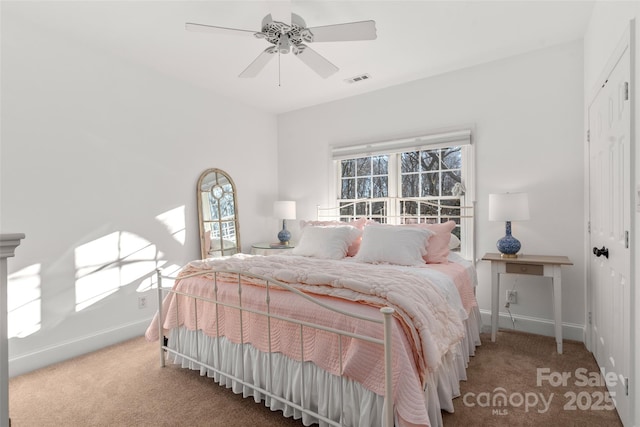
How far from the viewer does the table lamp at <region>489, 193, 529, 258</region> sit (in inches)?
115

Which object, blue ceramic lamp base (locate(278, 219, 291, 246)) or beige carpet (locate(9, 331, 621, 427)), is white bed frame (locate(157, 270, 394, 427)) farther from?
blue ceramic lamp base (locate(278, 219, 291, 246))

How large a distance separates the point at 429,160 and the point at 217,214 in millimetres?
2485

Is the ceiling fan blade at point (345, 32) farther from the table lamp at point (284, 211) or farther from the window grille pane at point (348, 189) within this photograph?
the table lamp at point (284, 211)

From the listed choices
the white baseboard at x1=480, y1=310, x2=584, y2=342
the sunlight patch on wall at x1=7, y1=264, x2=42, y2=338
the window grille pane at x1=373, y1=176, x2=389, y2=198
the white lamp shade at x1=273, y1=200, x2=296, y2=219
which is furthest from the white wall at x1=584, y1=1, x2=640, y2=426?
the sunlight patch on wall at x1=7, y1=264, x2=42, y2=338

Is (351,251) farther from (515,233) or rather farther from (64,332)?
(64,332)

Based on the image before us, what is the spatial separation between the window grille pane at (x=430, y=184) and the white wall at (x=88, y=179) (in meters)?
2.45

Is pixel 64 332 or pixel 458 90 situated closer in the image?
pixel 64 332

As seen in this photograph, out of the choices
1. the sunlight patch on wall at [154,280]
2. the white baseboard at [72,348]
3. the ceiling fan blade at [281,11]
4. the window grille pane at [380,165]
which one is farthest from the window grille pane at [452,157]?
the white baseboard at [72,348]

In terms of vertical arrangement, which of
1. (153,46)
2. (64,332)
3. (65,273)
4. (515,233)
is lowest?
(64,332)

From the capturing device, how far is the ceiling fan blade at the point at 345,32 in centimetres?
211

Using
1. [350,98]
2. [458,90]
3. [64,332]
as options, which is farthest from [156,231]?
[458,90]

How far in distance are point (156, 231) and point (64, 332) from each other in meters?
1.13

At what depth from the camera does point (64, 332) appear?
284cm

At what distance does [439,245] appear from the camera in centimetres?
301
